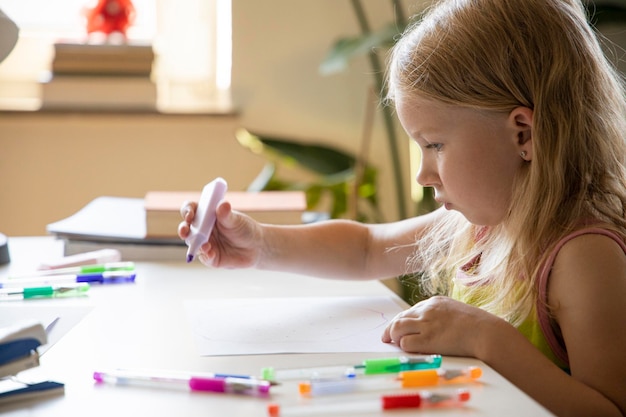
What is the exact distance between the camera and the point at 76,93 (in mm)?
2195

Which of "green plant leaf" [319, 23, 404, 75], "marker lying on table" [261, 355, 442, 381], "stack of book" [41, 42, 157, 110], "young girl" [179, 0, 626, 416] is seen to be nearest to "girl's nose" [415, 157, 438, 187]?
"young girl" [179, 0, 626, 416]

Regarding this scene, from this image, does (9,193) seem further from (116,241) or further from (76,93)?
(116,241)

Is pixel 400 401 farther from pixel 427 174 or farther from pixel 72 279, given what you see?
pixel 72 279

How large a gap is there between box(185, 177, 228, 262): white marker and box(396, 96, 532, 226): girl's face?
Answer: 0.71ft

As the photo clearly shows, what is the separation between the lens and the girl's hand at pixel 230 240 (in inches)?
37.7

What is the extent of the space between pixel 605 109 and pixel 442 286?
15.1 inches

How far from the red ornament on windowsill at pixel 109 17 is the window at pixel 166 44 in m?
0.07

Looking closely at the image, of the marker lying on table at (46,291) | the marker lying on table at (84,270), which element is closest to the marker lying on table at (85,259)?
the marker lying on table at (84,270)

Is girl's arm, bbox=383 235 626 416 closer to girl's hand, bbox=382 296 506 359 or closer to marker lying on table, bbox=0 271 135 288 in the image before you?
girl's hand, bbox=382 296 506 359

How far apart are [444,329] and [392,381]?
0.10 metres

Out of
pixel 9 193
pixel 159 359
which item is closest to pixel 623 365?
pixel 159 359

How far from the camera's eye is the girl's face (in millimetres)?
846

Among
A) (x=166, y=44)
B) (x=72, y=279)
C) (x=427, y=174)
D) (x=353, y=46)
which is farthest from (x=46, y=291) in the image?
(x=166, y=44)

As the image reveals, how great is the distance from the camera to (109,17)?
222cm
